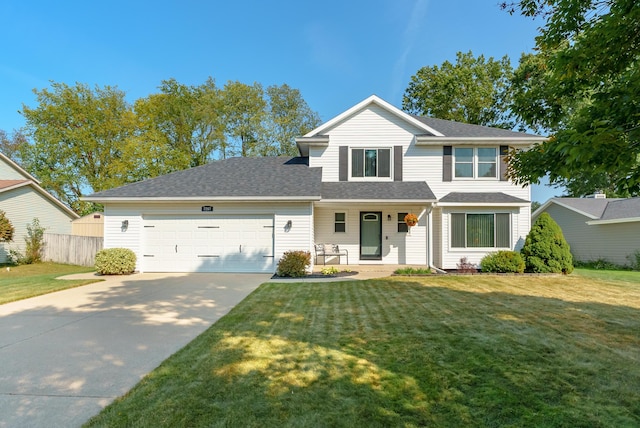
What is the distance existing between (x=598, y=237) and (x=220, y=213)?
18777 millimetres

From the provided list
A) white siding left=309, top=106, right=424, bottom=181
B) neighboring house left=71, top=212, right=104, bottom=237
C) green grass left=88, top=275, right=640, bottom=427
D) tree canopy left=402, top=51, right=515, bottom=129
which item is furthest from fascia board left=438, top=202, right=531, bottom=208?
neighboring house left=71, top=212, right=104, bottom=237

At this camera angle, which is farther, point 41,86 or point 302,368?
point 41,86

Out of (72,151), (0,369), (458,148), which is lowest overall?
(0,369)

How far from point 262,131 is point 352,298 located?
24.8 metres

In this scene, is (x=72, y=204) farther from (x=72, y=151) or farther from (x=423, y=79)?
(x=423, y=79)

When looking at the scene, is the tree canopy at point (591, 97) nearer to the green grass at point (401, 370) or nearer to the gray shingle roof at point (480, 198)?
the green grass at point (401, 370)

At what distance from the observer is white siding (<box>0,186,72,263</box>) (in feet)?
57.9

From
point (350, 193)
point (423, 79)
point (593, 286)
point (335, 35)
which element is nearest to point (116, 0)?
point (335, 35)

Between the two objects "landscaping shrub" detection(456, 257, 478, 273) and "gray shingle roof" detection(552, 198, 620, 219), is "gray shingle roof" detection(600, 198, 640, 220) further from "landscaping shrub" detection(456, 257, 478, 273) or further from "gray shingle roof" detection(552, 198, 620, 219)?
"landscaping shrub" detection(456, 257, 478, 273)

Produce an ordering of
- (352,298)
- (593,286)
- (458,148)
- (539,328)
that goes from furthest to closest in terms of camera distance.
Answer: (458,148) < (593,286) < (352,298) < (539,328)

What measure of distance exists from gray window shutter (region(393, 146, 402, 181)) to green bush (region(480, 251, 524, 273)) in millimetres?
4728

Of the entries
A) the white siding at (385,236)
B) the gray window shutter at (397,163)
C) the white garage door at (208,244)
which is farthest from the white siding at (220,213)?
the gray window shutter at (397,163)

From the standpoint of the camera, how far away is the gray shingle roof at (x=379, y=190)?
12031 mm

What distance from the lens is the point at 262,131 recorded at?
29.5 meters
